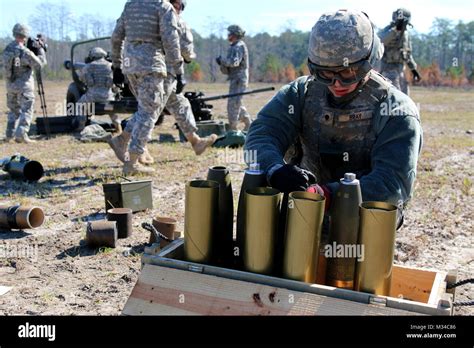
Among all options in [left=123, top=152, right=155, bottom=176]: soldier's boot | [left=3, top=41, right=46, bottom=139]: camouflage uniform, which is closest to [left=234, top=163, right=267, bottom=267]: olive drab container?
[left=123, top=152, right=155, bottom=176]: soldier's boot

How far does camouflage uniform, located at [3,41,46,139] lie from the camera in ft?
32.0

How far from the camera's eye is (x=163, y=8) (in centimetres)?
633

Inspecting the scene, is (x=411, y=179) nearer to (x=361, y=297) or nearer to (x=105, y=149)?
(x=361, y=297)

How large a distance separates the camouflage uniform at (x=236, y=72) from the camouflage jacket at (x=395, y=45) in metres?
2.80

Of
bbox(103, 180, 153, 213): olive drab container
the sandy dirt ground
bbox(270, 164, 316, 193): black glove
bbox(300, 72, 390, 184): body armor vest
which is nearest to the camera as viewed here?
bbox(270, 164, 316, 193): black glove

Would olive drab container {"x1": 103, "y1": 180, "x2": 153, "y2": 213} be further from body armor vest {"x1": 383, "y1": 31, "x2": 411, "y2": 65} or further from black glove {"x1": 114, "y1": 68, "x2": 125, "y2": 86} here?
body armor vest {"x1": 383, "y1": 31, "x2": 411, "y2": 65}

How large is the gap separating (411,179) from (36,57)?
28.7 ft

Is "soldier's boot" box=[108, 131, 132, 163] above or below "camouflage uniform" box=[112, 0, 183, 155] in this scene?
below

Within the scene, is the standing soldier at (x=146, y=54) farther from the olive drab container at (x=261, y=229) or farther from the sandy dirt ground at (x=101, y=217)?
the olive drab container at (x=261, y=229)

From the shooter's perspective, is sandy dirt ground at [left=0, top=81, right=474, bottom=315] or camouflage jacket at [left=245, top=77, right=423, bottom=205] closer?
camouflage jacket at [left=245, top=77, right=423, bottom=205]

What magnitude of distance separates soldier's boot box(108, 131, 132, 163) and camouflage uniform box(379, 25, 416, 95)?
17.0 ft

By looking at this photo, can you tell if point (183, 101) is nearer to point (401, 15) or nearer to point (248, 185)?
point (401, 15)

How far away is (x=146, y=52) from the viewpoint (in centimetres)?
647

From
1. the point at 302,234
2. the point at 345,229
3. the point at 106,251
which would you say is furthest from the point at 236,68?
the point at 302,234
